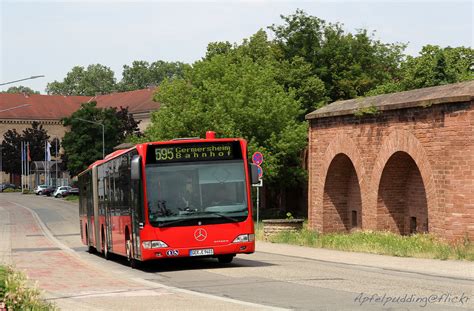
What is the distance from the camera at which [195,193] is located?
20.0 m

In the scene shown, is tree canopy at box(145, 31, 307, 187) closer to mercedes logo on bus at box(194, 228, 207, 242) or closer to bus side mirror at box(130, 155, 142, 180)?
bus side mirror at box(130, 155, 142, 180)

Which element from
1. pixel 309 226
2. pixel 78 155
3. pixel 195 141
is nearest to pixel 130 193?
pixel 195 141

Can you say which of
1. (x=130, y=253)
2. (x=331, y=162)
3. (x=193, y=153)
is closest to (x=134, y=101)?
(x=331, y=162)

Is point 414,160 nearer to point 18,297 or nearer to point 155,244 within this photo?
point 155,244

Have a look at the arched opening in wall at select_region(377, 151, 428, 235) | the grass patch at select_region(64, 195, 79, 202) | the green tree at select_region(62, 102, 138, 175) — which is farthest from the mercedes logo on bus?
the green tree at select_region(62, 102, 138, 175)

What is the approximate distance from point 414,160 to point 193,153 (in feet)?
32.2

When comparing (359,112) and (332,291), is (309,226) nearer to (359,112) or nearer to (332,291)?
(359,112)

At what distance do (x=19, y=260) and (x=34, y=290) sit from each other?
1475 centimetres

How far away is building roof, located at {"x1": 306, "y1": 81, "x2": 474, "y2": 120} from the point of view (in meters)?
25.7

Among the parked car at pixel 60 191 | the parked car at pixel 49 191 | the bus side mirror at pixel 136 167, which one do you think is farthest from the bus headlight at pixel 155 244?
the parked car at pixel 49 191

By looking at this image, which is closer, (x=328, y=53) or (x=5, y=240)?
(x=5, y=240)

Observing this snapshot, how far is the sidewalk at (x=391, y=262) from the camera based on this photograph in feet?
59.8

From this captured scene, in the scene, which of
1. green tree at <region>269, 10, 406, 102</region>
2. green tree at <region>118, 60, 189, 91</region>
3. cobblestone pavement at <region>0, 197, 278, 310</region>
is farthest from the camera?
green tree at <region>118, 60, 189, 91</region>

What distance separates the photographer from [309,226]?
36.1 metres
